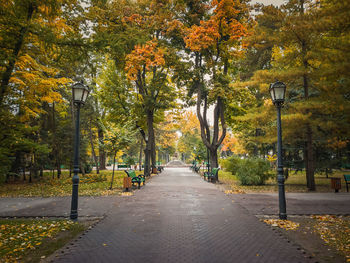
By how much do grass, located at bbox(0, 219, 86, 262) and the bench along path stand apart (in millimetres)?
396

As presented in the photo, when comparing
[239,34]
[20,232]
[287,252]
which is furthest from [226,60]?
[20,232]

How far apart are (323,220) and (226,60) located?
44.3ft

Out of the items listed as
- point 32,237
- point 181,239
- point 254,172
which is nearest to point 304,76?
point 254,172

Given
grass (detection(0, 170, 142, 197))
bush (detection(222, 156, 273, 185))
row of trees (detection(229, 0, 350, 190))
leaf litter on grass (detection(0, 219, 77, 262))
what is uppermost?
row of trees (detection(229, 0, 350, 190))

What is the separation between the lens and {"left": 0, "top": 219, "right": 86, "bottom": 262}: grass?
4000 mm

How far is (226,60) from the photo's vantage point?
55.2 ft

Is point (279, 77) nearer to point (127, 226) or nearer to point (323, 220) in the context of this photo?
point (323, 220)

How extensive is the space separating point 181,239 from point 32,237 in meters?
3.38

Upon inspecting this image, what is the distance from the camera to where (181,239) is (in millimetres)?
4676

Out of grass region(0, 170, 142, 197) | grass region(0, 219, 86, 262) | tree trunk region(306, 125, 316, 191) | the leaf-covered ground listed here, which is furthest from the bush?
grass region(0, 219, 86, 262)

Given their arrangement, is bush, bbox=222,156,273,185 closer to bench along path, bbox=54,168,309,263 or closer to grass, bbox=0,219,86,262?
bench along path, bbox=54,168,309,263

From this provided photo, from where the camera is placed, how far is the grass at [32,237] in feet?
13.1

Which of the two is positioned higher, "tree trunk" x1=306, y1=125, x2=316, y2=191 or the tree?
the tree

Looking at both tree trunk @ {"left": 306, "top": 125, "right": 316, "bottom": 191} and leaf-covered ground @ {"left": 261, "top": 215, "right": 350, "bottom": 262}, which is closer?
leaf-covered ground @ {"left": 261, "top": 215, "right": 350, "bottom": 262}
